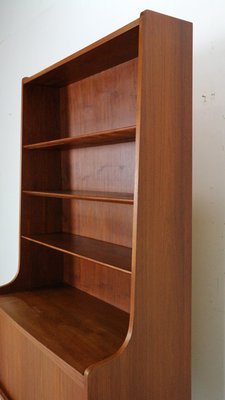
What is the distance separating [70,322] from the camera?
6.38ft

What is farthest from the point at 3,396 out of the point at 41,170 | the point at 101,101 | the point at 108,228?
the point at 101,101

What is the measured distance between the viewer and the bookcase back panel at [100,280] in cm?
203

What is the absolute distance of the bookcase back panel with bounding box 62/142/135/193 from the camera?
200cm

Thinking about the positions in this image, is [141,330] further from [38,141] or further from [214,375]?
[38,141]

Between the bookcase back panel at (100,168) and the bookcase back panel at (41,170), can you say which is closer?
the bookcase back panel at (100,168)

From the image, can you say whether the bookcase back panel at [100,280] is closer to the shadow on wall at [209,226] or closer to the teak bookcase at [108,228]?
the teak bookcase at [108,228]

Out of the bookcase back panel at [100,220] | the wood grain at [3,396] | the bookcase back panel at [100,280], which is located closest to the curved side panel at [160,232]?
the bookcase back panel at [100,280]

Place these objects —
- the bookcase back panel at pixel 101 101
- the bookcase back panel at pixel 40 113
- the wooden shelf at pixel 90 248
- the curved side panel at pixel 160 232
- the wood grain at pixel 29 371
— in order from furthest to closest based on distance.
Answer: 1. the bookcase back panel at pixel 40 113
2. the bookcase back panel at pixel 101 101
3. the wooden shelf at pixel 90 248
4. the wood grain at pixel 29 371
5. the curved side panel at pixel 160 232

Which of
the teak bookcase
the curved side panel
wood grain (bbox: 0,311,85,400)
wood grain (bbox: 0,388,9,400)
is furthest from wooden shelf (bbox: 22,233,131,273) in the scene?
wood grain (bbox: 0,388,9,400)

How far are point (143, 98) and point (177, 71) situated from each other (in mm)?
194

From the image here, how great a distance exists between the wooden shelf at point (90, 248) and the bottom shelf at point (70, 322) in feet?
1.03

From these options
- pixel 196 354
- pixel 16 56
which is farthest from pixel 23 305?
pixel 16 56

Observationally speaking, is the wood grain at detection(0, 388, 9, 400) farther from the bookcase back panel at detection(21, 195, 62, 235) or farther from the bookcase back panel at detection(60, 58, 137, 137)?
the bookcase back panel at detection(60, 58, 137, 137)

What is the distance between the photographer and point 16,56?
10.9 feet
